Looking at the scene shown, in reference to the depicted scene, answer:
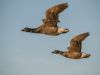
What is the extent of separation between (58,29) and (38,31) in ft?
1.68

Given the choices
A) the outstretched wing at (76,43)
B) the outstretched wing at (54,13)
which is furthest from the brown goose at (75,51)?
the outstretched wing at (54,13)

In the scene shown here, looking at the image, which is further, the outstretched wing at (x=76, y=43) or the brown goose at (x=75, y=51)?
the brown goose at (x=75, y=51)

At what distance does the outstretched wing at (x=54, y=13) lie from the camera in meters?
10.7

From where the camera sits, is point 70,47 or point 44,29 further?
point 70,47

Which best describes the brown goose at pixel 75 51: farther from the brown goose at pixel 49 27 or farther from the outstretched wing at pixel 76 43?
the brown goose at pixel 49 27

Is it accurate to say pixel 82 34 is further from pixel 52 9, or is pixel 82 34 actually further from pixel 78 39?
pixel 52 9

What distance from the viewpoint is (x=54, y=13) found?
36.0 ft

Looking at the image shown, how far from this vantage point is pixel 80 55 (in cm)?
1241

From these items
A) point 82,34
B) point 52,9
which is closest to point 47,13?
point 52,9

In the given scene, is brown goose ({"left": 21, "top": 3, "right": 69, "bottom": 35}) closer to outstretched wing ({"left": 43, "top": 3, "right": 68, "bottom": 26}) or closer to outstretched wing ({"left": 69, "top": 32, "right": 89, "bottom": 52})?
outstretched wing ({"left": 43, "top": 3, "right": 68, "bottom": 26})

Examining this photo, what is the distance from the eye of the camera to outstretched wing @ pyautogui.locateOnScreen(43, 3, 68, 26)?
35.2 ft

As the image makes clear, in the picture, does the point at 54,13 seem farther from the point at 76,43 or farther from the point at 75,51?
the point at 75,51

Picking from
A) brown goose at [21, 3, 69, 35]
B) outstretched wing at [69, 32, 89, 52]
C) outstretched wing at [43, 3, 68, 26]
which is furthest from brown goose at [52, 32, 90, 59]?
outstretched wing at [43, 3, 68, 26]

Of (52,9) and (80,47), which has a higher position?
(52,9)
